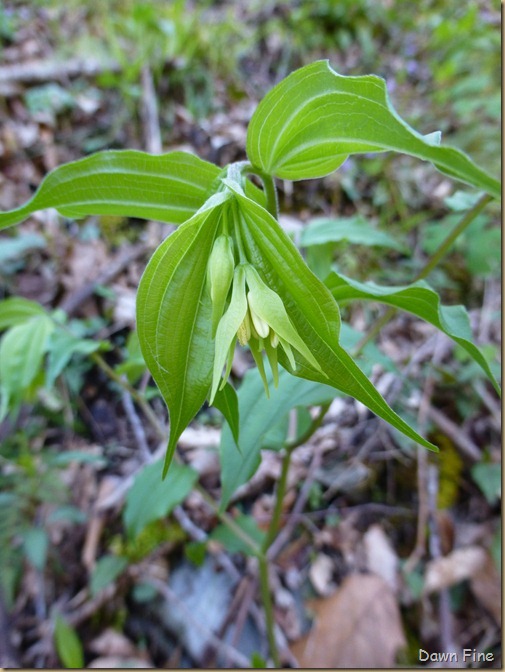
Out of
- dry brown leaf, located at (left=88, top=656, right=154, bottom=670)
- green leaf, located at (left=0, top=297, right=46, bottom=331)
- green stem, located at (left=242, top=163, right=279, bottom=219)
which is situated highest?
green stem, located at (left=242, top=163, right=279, bottom=219)

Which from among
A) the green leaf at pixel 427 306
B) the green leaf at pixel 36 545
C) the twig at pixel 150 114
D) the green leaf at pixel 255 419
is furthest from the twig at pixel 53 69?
the green leaf at pixel 427 306

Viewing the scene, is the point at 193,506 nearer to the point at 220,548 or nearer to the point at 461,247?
the point at 220,548

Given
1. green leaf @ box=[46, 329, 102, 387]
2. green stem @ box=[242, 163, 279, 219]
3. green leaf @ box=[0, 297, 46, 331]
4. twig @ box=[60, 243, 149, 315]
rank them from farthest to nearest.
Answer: twig @ box=[60, 243, 149, 315], green leaf @ box=[0, 297, 46, 331], green leaf @ box=[46, 329, 102, 387], green stem @ box=[242, 163, 279, 219]

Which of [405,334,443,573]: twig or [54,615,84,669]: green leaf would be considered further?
[405,334,443,573]: twig

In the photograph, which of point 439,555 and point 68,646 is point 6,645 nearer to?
point 68,646

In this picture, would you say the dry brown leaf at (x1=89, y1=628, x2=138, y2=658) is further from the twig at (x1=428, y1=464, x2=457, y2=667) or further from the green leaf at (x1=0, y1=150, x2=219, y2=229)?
the green leaf at (x1=0, y1=150, x2=219, y2=229)

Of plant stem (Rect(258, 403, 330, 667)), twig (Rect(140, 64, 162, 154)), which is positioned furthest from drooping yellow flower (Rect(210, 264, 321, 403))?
twig (Rect(140, 64, 162, 154))

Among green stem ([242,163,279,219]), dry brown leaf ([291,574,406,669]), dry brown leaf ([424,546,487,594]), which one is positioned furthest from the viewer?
dry brown leaf ([424,546,487,594])
